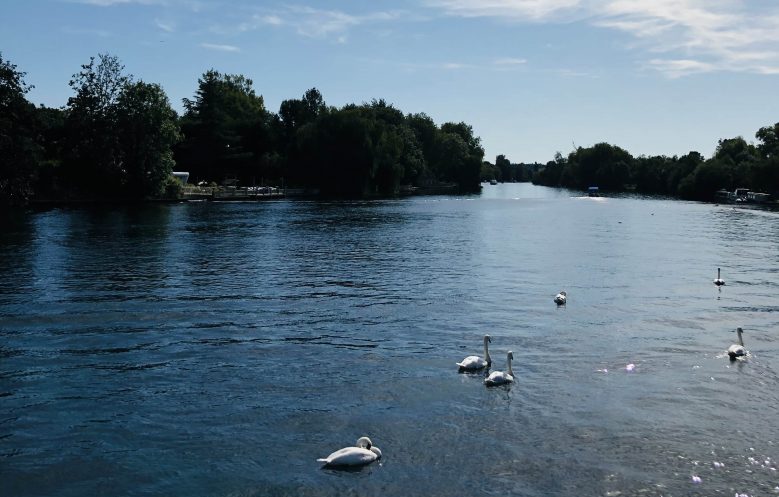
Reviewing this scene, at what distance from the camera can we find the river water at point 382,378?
1619 centimetres

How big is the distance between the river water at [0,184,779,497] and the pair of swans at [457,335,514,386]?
0.42 m

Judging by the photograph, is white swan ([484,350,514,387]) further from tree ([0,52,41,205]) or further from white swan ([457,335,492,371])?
tree ([0,52,41,205])

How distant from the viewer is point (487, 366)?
2359 cm

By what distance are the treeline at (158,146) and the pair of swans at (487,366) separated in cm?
7987

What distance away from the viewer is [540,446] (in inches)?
692

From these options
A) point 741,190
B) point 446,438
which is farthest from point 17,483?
point 741,190

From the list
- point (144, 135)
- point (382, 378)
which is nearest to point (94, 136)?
point (144, 135)

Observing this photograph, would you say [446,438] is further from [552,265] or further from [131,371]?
[552,265]

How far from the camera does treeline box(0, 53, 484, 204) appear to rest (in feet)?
298

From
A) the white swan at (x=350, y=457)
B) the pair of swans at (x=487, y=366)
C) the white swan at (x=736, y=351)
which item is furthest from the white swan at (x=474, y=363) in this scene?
the white swan at (x=736, y=351)

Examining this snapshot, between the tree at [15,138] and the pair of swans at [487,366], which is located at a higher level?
the tree at [15,138]

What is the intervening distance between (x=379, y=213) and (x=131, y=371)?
88.1m

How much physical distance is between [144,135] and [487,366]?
112 metres

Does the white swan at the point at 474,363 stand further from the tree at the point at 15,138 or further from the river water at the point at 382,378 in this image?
the tree at the point at 15,138
